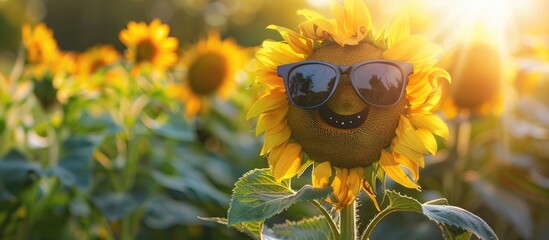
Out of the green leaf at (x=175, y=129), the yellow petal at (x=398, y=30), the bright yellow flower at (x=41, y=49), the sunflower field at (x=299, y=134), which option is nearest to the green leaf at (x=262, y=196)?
the sunflower field at (x=299, y=134)

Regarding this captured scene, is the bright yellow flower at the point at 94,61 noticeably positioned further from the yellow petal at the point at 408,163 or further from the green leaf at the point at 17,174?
the yellow petal at the point at 408,163

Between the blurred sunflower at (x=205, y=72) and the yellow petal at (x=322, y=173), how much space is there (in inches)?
116

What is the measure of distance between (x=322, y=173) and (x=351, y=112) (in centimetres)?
10

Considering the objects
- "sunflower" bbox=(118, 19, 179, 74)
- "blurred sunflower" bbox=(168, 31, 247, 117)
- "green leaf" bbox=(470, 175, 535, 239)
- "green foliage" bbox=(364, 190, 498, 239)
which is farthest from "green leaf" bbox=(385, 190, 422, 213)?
"blurred sunflower" bbox=(168, 31, 247, 117)

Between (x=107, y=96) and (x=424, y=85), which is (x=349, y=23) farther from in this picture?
(x=107, y=96)

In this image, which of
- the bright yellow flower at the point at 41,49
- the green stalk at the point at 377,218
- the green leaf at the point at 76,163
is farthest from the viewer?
the bright yellow flower at the point at 41,49

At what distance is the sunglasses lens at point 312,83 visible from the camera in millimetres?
1370

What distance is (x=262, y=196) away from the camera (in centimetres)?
142

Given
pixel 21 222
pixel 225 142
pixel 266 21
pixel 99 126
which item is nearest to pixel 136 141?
pixel 99 126

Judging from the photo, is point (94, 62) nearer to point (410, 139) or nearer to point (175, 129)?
point (175, 129)

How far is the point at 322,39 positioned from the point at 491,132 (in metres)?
2.29

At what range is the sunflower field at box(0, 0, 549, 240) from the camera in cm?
139

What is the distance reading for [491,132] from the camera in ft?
11.7

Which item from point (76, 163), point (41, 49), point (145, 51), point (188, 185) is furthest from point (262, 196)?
point (41, 49)
